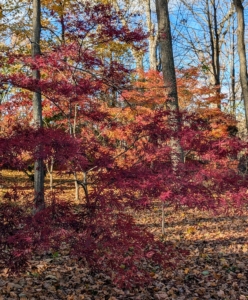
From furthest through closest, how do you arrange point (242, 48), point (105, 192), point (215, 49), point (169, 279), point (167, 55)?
point (215, 49) < point (242, 48) < point (167, 55) < point (169, 279) < point (105, 192)

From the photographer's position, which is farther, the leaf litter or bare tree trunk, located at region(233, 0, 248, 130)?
bare tree trunk, located at region(233, 0, 248, 130)

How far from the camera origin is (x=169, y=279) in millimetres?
4398

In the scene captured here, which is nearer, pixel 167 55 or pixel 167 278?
pixel 167 278

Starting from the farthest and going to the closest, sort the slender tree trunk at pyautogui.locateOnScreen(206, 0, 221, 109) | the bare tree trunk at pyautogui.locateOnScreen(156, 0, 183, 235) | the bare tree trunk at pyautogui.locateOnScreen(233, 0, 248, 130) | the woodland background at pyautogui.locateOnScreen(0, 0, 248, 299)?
the slender tree trunk at pyautogui.locateOnScreen(206, 0, 221, 109) → the bare tree trunk at pyautogui.locateOnScreen(233, 0, 248, 130) → the bare tree trunk at pyautogui.locateOnScreen(156, 0, 183, 235) → the woodland background at pyautogui.locateOnScreen(0, 0, 248, 299)

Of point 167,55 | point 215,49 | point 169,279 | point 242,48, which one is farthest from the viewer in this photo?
point 215,49

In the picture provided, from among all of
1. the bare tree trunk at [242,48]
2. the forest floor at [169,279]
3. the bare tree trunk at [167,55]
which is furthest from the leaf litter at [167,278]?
the bare tree trunk at [242,48]

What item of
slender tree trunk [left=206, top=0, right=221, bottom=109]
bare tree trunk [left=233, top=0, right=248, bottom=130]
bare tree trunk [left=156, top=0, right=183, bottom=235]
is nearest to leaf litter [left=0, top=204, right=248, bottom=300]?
bare tree trunk [left=156, top=0, right=183, bottom=235]

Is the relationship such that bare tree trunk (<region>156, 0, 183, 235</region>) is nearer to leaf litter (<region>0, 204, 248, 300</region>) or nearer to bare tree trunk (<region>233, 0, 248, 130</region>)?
bare tree trunk (<region>233, 0, 248, 130</region>)

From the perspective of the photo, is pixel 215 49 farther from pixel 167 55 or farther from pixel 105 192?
pixel 105 192

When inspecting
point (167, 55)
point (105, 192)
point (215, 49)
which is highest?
point (215, 49)

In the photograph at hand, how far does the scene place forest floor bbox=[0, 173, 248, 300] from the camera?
151 inches

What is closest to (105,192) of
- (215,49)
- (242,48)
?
(242,48)

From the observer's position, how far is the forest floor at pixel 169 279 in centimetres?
383

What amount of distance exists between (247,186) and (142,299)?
216cm
